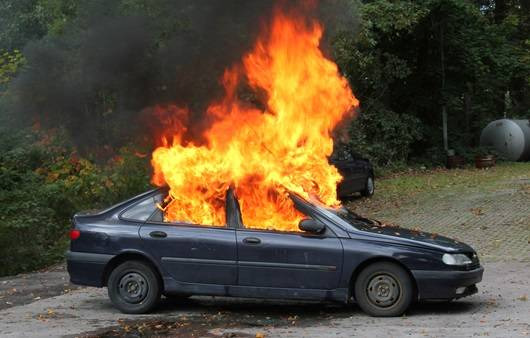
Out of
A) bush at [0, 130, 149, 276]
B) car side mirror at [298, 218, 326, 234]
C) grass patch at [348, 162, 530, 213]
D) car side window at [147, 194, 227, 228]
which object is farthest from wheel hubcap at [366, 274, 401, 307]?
grass patch at [348, 162, 530, 213]

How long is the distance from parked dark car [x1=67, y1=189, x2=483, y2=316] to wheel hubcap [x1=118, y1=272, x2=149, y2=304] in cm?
1

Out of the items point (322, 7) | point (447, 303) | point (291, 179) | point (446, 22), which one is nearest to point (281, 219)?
point (291, 179)

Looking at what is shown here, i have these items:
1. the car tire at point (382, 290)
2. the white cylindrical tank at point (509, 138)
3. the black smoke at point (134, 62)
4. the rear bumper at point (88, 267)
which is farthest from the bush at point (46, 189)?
the white cylindrical tank at point (509, 138)

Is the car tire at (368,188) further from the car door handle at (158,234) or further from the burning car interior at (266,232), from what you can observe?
the car door handle at (158,234)

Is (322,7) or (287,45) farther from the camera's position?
(322,7)

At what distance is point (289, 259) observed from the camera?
7242 millimetres

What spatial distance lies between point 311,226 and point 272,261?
0.54 meters

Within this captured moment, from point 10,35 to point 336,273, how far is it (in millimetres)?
13559

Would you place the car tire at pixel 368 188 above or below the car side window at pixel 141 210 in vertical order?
below

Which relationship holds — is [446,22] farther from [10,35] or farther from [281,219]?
[281,219]

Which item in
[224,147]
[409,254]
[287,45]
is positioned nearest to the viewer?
[409,254]

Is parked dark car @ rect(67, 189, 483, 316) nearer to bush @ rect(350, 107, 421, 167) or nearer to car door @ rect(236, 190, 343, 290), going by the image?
car door @ rect(236, 190, 343, 290)

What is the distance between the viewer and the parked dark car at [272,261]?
7172 millimetres

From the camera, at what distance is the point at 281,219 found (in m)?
7.61
